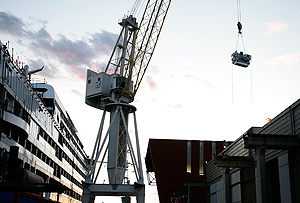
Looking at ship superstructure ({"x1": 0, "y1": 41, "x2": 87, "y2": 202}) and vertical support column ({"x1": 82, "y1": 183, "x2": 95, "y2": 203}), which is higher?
ship superstructure ({"x1": 0, "y1": 41, "x2": 87, "y2": 202})

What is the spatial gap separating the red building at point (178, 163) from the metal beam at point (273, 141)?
5149 centimetres

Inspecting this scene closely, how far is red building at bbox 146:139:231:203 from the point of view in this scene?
82.9 meters

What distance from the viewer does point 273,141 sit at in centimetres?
3173

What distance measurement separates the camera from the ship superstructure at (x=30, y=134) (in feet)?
159

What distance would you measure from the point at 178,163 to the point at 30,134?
3302cm

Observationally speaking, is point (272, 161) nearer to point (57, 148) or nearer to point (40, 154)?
point (40, 154)

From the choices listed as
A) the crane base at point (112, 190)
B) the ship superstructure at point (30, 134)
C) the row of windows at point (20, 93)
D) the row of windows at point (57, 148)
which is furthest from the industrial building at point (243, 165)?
the row of windows at point (20, 93)

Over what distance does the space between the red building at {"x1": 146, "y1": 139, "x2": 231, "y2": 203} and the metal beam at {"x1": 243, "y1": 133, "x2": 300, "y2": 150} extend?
51.5 meters

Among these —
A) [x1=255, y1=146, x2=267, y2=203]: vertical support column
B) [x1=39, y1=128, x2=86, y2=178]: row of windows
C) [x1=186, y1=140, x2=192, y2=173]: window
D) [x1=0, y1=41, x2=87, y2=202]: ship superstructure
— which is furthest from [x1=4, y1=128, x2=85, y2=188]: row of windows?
[x1=255, y1=146, x2=267, y2=203]: vertical support column

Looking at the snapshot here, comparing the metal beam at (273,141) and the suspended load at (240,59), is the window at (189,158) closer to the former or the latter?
the suspended load at (240,59)

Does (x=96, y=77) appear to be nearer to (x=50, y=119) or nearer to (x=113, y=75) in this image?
(x=113, y=75)

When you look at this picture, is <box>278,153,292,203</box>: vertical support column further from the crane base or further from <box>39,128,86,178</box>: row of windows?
<box>39,128,86,178</box>: row of windows

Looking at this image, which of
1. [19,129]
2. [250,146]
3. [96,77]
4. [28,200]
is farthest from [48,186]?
[96,77]

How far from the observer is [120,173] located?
211ft
